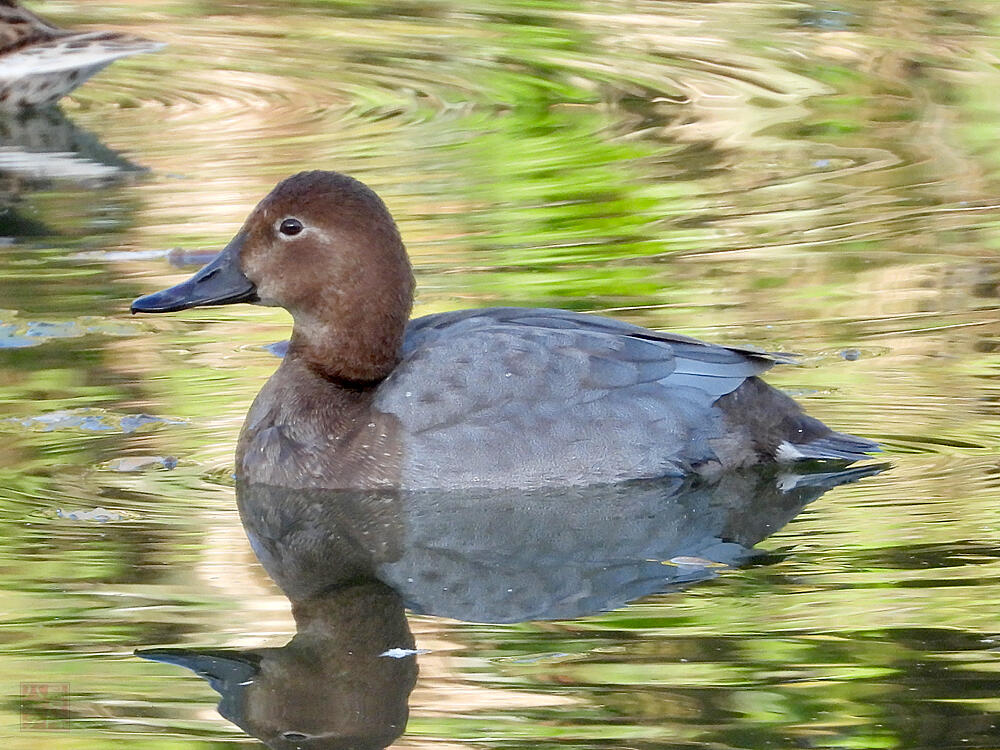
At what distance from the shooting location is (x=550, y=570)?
592 cm

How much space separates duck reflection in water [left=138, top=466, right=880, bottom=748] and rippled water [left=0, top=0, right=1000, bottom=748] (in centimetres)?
3

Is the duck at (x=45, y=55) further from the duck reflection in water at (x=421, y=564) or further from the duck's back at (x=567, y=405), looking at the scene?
the duck reflection in water at (x=421, y=564)

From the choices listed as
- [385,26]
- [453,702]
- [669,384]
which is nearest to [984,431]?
[669,384]

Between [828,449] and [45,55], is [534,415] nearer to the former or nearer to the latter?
[828,449]

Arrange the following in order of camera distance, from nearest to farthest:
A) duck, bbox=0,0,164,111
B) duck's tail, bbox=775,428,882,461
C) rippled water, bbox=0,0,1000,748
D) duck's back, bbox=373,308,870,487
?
rippled water, bbox=0,0,1000,748
duck's back, bbox=373,308,870,487
duck's tail, bbox=775,428,882,461
duck, bbox=0,0,164,111

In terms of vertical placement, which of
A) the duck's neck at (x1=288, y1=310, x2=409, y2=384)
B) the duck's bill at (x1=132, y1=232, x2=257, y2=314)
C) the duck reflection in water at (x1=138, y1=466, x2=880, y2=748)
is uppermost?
the duck's bill at (x1=132, y1=232, x2=257, y2=314)

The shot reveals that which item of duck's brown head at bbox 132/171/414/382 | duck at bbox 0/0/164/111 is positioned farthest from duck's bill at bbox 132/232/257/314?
duck at bbox 0/0/164/111

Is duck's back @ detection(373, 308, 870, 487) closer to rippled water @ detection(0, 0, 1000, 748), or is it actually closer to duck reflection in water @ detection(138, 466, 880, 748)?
duck reflection in water @ detection(138, 466, 880, 748)

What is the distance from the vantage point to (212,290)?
22.7 ft

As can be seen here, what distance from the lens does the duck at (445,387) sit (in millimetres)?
6703

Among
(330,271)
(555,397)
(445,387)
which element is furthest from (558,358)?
(330,271)

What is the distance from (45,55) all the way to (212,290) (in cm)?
567

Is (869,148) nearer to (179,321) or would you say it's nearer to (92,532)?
(179,321)

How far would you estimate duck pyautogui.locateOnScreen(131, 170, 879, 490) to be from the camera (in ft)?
22.0
